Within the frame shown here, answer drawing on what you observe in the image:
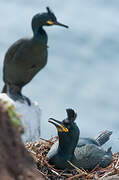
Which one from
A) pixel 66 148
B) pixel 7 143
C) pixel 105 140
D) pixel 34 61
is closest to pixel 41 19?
pixel 34 61

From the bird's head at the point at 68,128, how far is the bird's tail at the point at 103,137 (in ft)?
4.74

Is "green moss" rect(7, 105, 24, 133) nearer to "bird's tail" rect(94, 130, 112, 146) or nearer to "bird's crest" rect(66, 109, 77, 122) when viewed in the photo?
"bird's crest" rect(66, 109, 77, 122)

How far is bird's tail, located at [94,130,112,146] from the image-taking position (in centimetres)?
1068

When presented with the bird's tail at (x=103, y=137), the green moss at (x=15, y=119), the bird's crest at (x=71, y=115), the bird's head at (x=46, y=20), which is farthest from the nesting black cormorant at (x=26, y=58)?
the bird's tail at (x=103, y=137)

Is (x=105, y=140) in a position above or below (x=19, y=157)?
below

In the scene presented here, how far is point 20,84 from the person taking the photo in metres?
6.36

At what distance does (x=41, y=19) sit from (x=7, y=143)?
263 centimetres

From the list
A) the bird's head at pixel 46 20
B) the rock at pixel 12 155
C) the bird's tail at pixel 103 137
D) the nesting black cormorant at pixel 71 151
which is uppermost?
the bird's head at pixel 46 20

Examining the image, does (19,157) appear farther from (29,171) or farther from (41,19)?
(41,19)

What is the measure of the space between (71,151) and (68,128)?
0.45m

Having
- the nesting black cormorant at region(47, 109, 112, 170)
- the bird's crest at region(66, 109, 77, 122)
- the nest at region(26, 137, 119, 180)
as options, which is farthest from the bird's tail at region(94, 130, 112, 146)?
the bird's crest at region(66, 109, 77, 122)

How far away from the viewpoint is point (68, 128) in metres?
9.20

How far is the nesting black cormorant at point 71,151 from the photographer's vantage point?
9.21 m

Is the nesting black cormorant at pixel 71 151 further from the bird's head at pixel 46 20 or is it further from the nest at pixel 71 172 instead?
the bird's head at pixel 46 20
